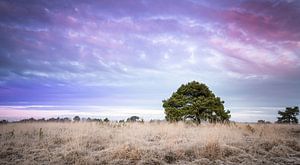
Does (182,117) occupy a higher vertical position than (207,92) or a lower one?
lower

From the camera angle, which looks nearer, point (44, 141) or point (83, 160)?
point (83, 160)

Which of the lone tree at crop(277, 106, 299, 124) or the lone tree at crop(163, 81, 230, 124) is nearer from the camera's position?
the lone tree at crop(163, 81, 230, 124)

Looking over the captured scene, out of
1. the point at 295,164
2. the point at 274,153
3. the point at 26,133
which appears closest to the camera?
the point at 295,164

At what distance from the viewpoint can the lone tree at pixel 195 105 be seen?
22203 mm

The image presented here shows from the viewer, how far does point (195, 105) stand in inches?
869

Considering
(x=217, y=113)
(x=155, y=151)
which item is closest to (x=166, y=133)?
(x=155, y=151)

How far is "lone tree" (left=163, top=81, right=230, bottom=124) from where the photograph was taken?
2220 cm

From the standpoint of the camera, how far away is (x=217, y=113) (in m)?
22.6

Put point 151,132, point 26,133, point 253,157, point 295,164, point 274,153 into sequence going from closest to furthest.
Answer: point 295,164 → point 253,157 → point 274,153 → point 26,133 → point 151,132

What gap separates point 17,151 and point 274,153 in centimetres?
954

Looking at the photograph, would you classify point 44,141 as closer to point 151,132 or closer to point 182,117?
point 151,132

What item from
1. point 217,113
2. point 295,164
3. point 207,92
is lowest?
point 295,164

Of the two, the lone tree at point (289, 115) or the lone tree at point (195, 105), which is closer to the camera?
the lone tree at point (195, 105)

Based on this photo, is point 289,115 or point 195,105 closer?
point 195,105
